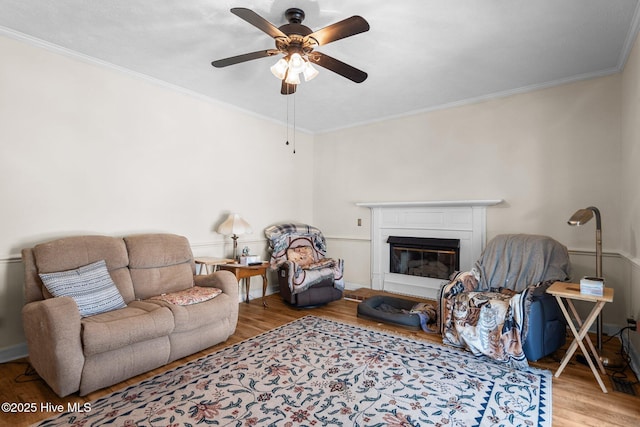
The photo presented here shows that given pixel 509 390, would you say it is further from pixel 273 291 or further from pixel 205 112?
pixel 205 112

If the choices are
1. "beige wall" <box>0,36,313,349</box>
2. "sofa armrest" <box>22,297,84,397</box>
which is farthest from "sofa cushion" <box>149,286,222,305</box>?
"beige wall" <box>0,36,313,349</box>

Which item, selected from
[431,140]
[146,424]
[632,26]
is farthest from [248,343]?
[632,26]

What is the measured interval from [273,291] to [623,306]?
4.17 metres

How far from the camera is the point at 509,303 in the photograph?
8.84 ft

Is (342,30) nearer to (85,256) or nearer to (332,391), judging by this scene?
(332,391)

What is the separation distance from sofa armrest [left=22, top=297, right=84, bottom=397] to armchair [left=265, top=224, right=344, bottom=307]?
232cm

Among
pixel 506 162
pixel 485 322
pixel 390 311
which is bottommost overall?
pixel 390 311

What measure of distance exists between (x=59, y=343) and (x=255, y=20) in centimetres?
240

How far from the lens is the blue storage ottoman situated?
3.48 meters

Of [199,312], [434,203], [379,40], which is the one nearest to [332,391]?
[199,312]

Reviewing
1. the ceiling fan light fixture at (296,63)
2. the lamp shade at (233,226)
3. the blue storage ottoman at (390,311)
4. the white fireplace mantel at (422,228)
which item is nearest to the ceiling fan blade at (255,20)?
the ceiling fan light fixture at (296,63)

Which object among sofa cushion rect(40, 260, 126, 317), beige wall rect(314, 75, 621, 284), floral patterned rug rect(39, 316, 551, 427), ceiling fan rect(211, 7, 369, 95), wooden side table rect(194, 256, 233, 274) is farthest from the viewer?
wooden side table rect(194, 256, 233, 274)

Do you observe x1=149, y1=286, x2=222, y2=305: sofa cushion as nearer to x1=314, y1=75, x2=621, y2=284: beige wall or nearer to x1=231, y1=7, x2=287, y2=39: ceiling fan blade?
x1=231, y1=7, x2=287, y2=39: ceiling fan blade

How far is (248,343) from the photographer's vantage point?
3086 millimetres
